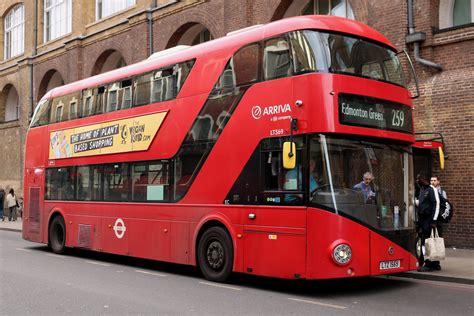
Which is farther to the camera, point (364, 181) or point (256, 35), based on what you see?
point (256, 35)

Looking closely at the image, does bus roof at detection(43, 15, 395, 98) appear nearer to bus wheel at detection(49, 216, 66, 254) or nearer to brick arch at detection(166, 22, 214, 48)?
bus wheel at detection(49, 216, 66, 254)

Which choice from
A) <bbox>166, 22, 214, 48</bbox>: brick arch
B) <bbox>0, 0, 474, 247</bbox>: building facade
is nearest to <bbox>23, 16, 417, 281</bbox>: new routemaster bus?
<bbox>0, 0, 474, 247</bbox>: building facade

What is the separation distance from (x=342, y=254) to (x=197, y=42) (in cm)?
1656

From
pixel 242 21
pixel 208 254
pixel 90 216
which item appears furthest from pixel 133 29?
pixel 208 254

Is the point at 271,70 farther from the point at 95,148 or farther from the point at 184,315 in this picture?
the point at 95,148

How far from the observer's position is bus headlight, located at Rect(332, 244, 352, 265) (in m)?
8.02

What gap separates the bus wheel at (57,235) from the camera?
14609 mm

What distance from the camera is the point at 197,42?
23.1 m

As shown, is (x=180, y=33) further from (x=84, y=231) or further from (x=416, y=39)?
(x=84, y=231)

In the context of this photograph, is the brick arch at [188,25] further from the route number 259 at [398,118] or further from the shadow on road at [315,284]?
the route number 259 at [398,118]

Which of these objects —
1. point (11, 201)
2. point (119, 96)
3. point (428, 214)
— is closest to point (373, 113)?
point (428, 214)

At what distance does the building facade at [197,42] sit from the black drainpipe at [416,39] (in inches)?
1.0

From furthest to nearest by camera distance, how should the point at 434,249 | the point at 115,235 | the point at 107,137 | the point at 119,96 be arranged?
the point at 107,137
the point at 119,96
the point at 115,235
the point at 434,249

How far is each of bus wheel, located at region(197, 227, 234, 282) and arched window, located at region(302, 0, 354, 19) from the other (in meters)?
10.0
